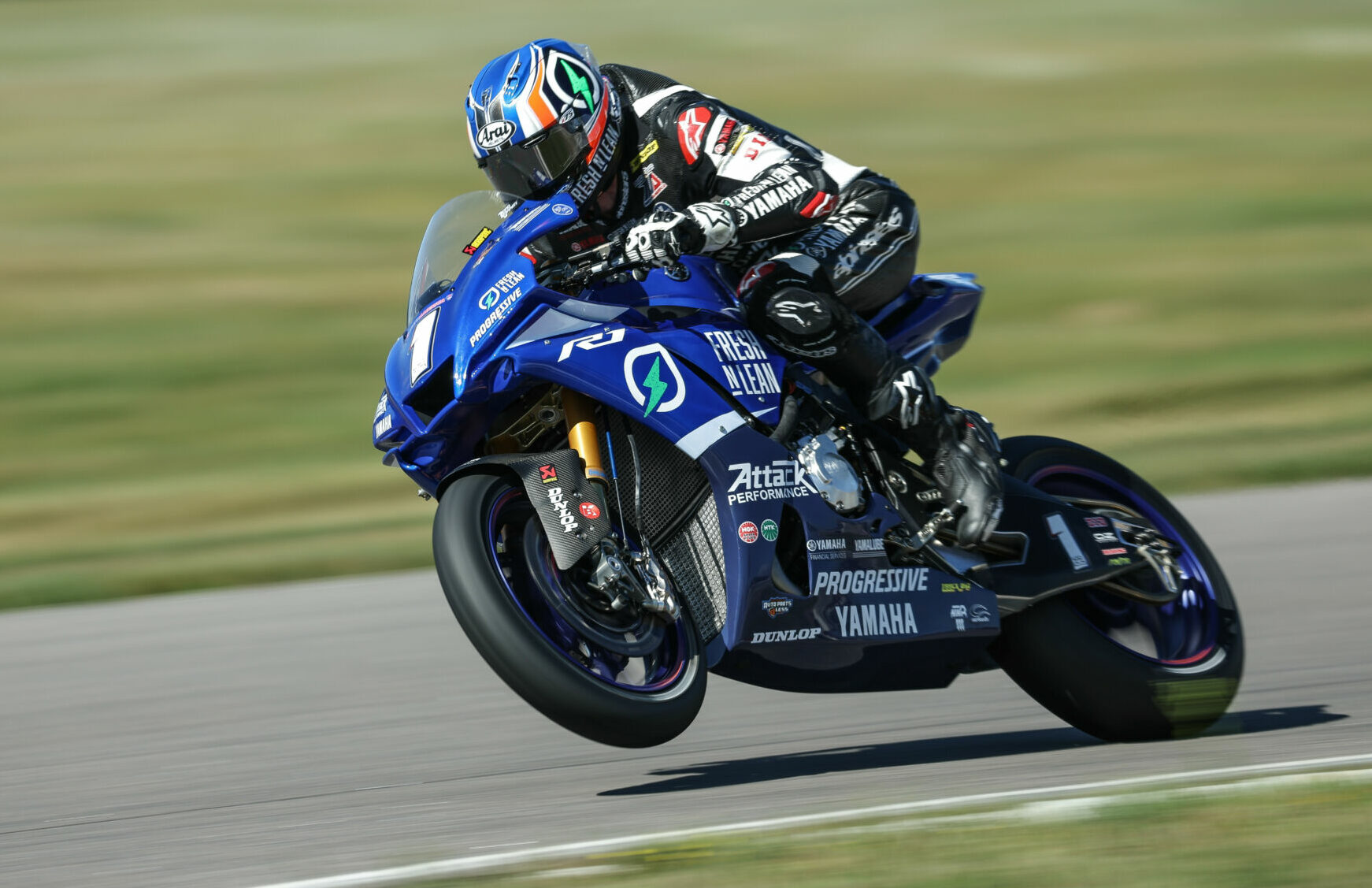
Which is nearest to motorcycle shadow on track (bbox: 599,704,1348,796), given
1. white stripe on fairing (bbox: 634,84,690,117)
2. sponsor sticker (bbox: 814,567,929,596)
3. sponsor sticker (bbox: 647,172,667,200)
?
sponsor sticker (bbox: 814,567,929,596)

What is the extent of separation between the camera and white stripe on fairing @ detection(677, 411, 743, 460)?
4059 millimetres

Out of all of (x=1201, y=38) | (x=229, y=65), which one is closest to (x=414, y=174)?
(x=229, y=65)

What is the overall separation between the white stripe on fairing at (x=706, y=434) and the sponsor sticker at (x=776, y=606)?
393 millimetres

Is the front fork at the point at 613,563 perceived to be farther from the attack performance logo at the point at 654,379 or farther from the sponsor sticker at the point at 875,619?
the sponsor sticker at the point at 875,619

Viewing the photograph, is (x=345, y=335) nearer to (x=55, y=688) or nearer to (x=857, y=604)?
(x=55, y=688)

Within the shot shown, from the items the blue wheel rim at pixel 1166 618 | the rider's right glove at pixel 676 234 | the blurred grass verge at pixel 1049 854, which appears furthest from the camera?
the blue wheel rim at pixel 1166 618

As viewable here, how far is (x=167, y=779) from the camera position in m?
4.62

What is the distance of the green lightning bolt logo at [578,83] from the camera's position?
13.6ft

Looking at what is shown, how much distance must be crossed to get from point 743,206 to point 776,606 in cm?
100

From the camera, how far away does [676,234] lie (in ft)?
13.2

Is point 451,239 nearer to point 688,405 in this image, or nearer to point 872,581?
point 688,405

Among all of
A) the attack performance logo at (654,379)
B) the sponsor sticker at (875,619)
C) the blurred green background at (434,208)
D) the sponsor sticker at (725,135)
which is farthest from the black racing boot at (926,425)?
the blurred green background at (434,208)

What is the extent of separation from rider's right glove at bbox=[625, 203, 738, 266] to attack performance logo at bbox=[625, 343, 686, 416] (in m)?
0.22

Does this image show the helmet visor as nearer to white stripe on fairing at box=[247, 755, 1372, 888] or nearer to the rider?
the rider
